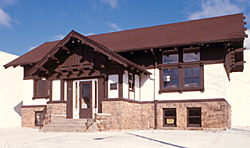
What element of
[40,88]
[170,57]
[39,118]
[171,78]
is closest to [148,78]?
[171,78]

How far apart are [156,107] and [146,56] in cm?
324

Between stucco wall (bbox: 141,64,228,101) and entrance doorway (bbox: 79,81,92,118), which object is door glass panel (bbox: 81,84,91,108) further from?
stucco wall (bbox: 141,64,228,101)

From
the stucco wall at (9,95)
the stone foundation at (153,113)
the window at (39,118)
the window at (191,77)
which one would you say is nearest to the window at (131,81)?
the stone foundation at (153,113)

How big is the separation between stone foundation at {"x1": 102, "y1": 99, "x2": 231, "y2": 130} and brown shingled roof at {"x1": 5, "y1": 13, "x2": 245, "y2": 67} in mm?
3448

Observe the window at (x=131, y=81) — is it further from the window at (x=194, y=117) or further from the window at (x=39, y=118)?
the window at (x=39, y=118)

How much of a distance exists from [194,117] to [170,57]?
3.87m

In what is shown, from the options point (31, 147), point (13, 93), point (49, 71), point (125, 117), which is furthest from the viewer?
point (13, 93)

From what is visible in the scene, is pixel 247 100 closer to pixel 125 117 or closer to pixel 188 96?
pixel 188 96

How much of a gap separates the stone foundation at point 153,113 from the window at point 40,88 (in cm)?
669

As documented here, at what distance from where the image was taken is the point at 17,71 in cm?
3106

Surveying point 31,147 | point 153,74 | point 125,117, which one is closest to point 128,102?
point 125,117

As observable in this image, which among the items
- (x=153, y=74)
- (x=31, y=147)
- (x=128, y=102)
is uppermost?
(x=153, y=74)

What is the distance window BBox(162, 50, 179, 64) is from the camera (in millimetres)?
19234

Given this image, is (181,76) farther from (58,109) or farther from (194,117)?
(58,109)
